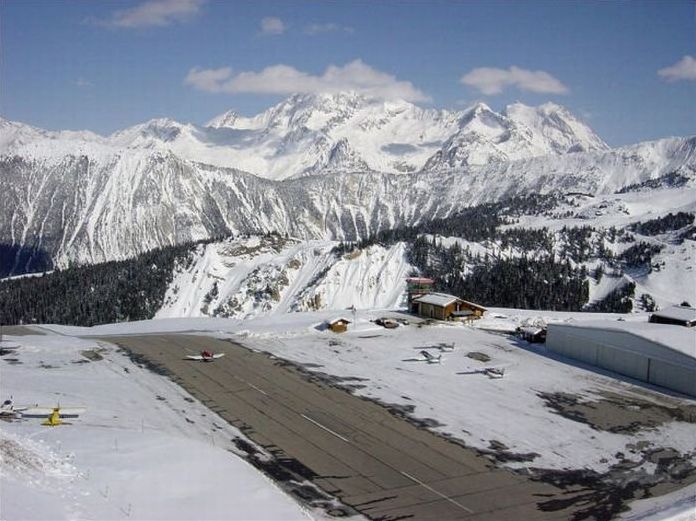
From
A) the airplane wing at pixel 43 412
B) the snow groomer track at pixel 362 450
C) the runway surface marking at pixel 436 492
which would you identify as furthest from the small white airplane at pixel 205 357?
the runway surface marking at pixel 436 492

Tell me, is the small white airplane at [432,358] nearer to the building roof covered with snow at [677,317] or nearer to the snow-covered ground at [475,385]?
the snow-covered ground at [475,385]

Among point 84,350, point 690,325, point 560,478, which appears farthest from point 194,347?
point 690,325

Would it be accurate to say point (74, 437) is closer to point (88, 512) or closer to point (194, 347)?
point (88, 512)

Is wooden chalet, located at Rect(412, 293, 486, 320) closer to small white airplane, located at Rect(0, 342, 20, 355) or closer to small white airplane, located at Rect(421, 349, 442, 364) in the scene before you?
small white airplane, located at Rect(421, 349, 442, 364)

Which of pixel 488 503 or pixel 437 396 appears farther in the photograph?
pixel 437 396

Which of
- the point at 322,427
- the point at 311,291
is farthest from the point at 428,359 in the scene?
the point at 311,291

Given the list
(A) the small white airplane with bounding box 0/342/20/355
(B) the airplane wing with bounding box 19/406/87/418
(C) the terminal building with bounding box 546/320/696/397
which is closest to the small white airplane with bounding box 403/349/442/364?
(C) the terminal building with bounding box 546/320/696/397
